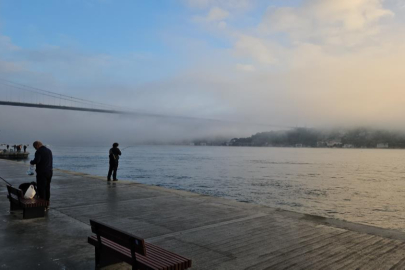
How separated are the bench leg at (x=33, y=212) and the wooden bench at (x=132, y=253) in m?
3.02

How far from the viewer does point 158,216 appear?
6.88 metres

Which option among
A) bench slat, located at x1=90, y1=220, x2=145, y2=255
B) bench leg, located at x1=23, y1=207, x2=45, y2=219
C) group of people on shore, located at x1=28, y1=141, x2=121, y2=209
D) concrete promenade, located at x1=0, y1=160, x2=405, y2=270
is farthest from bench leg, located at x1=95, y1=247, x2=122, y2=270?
group of people on shore, located at x1=28, y1=141, x2=121, y2=209

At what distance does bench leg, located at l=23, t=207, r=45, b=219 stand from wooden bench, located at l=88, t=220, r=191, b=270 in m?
3.02

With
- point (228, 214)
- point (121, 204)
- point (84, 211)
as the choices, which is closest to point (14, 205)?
point (84, 211)

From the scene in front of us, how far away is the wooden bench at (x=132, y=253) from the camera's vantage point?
3201 millimetres

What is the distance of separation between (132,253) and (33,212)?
4.03 meters

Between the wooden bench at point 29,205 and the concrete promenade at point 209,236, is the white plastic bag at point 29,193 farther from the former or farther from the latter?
the concrete promenade at point 209,236

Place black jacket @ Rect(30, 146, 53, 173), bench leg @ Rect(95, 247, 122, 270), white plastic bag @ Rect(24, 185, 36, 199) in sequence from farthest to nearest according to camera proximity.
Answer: black jacket @ Rect(30, 146, 53, 173) < white plastic bag @ Rect(24, 185, 36, 199) < bench leg @ Rect(95, 247, 122, 270)

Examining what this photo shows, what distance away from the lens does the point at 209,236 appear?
5434 millimetres

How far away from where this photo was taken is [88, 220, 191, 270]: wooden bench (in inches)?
126

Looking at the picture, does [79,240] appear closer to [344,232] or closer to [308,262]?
[308,262]

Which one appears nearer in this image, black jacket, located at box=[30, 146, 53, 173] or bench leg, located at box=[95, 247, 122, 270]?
bench leg, located at box=[95, 247, 122, 270]

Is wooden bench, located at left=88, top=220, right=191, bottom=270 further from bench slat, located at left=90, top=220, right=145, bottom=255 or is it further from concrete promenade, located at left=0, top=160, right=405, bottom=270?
concrete promenade, located at left=0, top=160, right=405, bottom=270

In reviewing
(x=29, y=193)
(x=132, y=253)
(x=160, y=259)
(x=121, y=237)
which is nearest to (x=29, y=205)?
(x=29, y=193)
